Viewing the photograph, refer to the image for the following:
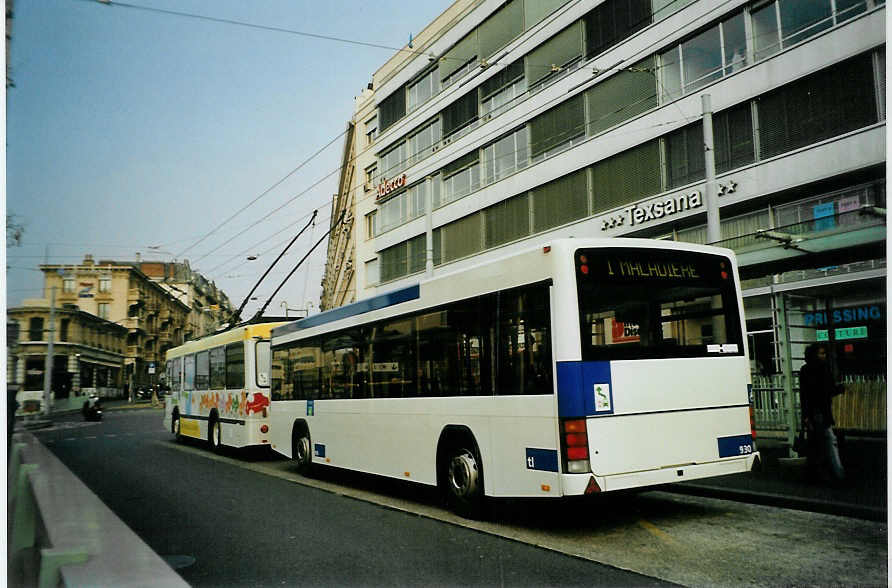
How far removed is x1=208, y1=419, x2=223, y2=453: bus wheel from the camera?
55.8ft

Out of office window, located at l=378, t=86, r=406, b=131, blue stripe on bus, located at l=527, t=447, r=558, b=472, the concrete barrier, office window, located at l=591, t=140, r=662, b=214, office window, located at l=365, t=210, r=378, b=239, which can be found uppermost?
office window, located at l=378, t=86, r=406, b=131

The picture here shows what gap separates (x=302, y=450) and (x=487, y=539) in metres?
6.43

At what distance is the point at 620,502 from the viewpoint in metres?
8.73

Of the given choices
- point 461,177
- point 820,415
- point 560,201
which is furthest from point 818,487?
point 461,177

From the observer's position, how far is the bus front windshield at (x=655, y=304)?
6.88 meters

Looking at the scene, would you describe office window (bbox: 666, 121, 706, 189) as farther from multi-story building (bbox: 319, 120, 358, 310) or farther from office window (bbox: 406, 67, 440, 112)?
multi-story building (bbox: 319, 120, 358, 310)

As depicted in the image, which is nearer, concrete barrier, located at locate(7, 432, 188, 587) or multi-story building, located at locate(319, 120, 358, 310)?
concrete barrier, located at locate(7, 432, 188, 587)

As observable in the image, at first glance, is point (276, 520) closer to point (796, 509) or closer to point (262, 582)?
point (262, 582)

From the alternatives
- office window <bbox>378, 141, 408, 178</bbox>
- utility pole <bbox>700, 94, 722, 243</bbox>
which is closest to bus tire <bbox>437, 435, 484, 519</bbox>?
utility pole <bbox>700, 94, 722, 243</bbox>

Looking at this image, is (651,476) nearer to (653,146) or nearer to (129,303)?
(129,303)

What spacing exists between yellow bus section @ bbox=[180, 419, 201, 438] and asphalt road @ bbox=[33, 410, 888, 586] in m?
8.16

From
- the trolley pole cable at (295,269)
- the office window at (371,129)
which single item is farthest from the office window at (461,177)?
the trolley pole cable at (295,269)

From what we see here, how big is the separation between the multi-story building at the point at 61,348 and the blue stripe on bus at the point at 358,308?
300cm

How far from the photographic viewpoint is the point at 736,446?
289 inches
